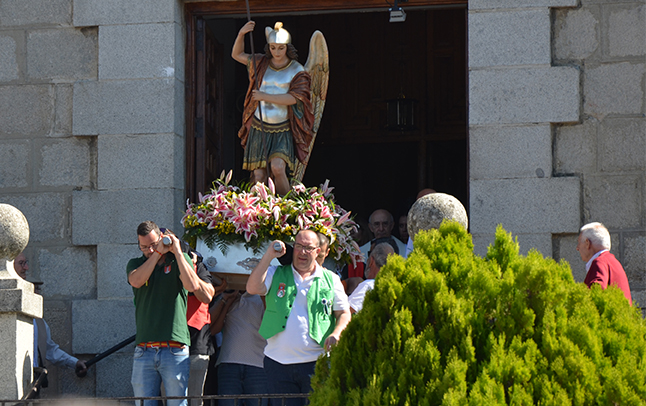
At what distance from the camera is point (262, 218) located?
770 cm

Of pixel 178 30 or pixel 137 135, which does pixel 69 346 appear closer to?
pixel 137 135

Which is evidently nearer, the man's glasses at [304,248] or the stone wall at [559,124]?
the man's glasses at [304,248]

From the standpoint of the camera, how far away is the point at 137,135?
873 cm

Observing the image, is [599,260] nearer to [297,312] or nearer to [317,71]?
[297,312]

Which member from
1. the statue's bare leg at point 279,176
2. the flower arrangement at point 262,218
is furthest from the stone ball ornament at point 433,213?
the statue's bare leg at point 279,176

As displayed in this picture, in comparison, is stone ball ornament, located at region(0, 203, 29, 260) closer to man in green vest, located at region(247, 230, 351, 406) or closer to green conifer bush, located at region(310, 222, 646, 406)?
man in green vest, located at region(247, 230, 351, 406)

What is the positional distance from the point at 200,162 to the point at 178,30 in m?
1.18

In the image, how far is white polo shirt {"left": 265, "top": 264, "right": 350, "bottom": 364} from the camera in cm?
643

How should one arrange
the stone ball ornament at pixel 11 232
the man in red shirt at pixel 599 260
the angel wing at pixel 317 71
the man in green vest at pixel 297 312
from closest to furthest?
the man in green vest at pixel 297 312 → the man in red shirt at pixel 599 260 → the stone ball ornament at pixel 11 232 → the angel wing at pixel 317 71

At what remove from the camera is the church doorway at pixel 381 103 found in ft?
42.2

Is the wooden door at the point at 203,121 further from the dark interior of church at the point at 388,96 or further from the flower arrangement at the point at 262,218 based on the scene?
the dark interior of church at the point at 388,96

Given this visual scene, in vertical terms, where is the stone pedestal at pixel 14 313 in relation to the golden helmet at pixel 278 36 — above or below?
below

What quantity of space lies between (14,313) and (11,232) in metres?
0.55

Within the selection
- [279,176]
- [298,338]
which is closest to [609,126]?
[279,176]
